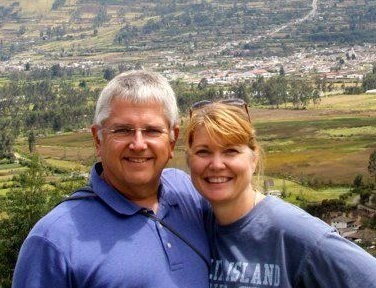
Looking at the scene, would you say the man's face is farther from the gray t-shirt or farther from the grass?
the grass

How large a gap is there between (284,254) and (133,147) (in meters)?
0.92

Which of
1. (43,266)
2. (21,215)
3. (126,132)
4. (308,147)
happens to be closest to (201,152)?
(126,132)

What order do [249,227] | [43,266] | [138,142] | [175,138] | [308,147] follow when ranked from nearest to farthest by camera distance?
[43,266]
[249,227]
[138,142]
[175,138]
[308,147]

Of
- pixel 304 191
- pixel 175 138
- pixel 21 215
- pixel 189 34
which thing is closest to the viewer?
pixel 175 138

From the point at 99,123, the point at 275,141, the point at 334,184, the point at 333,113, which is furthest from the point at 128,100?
the point at 333,113

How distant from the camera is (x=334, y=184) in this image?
3812cm

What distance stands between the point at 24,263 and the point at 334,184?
36.3m

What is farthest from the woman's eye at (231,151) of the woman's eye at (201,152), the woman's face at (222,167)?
the woman's eye at (201,152)

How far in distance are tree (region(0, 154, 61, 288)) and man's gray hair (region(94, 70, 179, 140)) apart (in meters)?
14.2

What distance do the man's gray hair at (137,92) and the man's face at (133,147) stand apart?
0.09ft

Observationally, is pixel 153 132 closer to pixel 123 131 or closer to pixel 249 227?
pixel 123 131

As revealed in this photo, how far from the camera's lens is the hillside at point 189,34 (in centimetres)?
13738

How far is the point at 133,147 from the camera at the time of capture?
3369 millimetres

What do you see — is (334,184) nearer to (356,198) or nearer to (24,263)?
(356,198)
